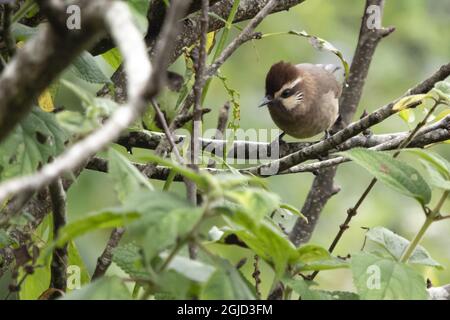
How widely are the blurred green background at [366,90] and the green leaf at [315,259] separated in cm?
360

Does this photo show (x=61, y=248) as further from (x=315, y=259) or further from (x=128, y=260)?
(x=315, y=259)

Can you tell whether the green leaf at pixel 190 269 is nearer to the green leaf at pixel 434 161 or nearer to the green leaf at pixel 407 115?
the green leaf at pixel 434 161

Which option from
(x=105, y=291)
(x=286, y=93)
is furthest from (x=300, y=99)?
(x=105, y=291)

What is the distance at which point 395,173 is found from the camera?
5.07 feet

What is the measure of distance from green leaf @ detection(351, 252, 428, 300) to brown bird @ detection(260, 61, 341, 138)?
345 cm

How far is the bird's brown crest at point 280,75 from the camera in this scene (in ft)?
16.5

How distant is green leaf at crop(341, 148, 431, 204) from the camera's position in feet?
4.98

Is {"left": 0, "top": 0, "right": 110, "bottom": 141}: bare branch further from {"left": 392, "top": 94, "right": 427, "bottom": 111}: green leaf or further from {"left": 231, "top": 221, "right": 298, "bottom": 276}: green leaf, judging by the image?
{"left": 392, "top": 94, "right": 427, "bottom": 111}: green leaf

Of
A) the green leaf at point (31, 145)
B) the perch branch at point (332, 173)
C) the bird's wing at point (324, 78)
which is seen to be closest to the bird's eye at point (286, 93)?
the bird's wing at point (324, 78)

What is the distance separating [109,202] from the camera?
16.6 feet

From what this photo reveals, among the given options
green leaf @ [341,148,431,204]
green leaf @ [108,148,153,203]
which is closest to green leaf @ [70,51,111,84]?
green leaf @ [108,148,153,203]

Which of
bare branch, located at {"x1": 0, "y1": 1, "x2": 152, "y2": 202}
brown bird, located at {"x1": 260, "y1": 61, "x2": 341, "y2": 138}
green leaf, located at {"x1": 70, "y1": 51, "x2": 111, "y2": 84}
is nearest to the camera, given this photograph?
bare branch, located at {"x1": 0, "y1": 1, "x2": 152, "y2": 202}
